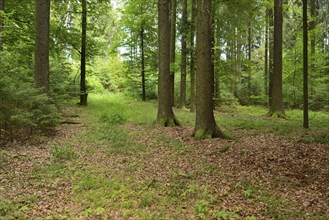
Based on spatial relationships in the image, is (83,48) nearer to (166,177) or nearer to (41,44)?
(41,44)

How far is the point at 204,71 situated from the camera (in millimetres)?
8602

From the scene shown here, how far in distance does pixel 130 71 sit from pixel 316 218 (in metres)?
20.4

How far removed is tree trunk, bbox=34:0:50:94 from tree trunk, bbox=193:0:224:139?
5535mm

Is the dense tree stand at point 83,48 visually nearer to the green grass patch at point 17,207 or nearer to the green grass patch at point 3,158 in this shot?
the green grass patch at point 3,158

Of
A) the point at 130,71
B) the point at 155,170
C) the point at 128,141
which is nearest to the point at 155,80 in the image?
the point at 130,71

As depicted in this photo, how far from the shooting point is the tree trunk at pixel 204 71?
8.57 m

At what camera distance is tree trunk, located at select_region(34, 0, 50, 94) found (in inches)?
396

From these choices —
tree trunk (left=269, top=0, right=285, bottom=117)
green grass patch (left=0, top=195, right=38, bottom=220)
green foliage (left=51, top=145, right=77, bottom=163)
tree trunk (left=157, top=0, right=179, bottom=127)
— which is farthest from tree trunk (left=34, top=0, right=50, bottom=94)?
tree trunk (left=269, top=0, right=285, bottom=117)

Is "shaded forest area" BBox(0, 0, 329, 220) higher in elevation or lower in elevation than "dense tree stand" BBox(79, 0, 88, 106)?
lower

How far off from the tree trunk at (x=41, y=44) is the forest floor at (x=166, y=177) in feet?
7.21

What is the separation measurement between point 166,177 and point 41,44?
727cm

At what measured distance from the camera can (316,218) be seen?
3977 mm

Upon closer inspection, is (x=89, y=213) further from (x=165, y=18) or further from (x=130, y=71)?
(x=130, y=71)

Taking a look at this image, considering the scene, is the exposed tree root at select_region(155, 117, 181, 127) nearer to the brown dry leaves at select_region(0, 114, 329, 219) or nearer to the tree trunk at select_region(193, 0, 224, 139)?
the brown dry leaves at select_region(0, 114, 329, 219)
